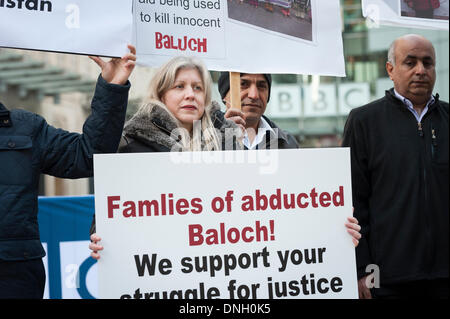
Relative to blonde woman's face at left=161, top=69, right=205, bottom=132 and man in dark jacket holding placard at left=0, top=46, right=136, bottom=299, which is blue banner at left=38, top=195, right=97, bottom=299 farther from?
blonde woman's face at left=161, top=69, right=205, bottom=132

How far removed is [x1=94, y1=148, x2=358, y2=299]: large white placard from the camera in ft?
7.34

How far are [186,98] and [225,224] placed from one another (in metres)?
0.58

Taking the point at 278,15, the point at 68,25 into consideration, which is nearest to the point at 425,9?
the point at 278,15

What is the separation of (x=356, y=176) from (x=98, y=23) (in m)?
1.40

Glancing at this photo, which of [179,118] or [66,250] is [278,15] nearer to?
[179,118]

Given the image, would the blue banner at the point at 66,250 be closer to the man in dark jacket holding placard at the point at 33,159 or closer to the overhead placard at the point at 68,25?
the man in dark jacket holding placard at the point at 33,159

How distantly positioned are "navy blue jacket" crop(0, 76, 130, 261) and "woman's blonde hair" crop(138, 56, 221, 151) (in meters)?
0.21

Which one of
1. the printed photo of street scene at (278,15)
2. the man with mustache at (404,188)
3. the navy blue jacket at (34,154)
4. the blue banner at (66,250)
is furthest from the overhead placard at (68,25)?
the blue banner at (66,250)

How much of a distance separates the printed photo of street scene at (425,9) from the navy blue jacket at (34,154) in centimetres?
158

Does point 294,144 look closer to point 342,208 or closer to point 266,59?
point 266,59

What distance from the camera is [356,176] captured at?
2.94 meters

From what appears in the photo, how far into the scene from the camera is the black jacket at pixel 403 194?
2.82 metres

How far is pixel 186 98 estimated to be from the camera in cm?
255

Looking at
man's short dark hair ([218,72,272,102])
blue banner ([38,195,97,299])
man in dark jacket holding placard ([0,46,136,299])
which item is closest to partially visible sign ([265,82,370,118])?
blue banner ([38,195,97,299])
